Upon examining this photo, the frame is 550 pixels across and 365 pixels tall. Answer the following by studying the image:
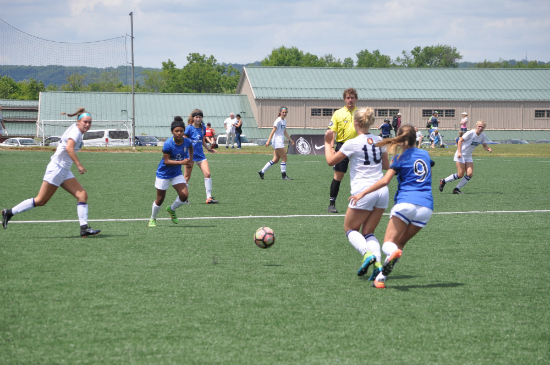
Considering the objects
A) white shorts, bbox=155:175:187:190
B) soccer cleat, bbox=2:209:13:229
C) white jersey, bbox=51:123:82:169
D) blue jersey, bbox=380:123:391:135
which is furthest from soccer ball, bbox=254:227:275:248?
blue jersey, bbox=380:123:391:135

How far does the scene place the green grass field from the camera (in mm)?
4629

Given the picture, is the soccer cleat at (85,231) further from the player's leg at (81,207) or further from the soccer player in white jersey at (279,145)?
the soccer player in white jersey at (279,145)

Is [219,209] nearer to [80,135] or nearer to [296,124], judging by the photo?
[80,135]

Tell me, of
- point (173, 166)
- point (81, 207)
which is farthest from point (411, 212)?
point (173, 166)

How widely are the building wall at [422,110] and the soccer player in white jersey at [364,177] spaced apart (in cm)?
5924

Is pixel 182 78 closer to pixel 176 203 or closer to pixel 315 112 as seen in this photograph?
pixel 315 112

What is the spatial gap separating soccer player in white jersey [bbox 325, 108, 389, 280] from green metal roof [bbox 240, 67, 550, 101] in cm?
5926

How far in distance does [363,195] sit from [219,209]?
680 centimetres

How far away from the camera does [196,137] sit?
14.0 m

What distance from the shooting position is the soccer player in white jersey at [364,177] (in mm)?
6812

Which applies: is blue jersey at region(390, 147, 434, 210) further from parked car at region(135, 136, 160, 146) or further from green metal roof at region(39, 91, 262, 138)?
green metal roof at region(39, 91, 262, 138)

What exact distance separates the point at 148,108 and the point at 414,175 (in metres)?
61.6

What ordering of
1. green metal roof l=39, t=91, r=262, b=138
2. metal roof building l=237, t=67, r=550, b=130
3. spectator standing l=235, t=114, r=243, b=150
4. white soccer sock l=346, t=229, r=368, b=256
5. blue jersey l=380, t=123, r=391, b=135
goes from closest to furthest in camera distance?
white soccer sock l=346, t=229, r=368, b=256
blue jersey l=380, t=123, r=391, b=135
spectator standing l=235, t=114, r=243, b=150
green metal roof l=39, t=91, r=262, b=138
metal roof building l=237, t=67, r=550, b=130

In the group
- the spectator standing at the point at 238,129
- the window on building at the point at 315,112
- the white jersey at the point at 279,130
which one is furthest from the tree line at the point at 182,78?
the white jersey at the point at 279,130
